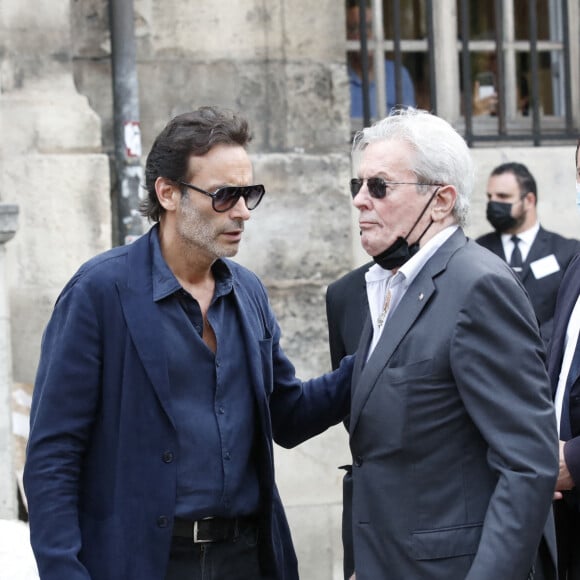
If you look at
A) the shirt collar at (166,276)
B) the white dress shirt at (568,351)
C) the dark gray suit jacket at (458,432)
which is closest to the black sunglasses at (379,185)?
the dark gray suit jacket at (458,432)

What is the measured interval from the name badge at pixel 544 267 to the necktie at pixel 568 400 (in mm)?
2790

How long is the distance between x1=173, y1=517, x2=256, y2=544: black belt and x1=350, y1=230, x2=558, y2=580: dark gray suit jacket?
1.32 ft

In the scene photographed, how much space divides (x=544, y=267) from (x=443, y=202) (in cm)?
353

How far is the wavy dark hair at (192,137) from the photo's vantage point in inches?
136

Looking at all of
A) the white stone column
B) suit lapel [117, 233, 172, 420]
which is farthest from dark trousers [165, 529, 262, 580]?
the white stone column

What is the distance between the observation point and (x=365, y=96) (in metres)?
6.91

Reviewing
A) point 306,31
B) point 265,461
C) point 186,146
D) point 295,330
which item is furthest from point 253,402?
point 306,31

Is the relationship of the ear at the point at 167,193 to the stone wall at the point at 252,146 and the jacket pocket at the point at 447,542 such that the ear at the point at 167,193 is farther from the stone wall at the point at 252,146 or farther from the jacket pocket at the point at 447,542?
the stone wall at the point at 252,146

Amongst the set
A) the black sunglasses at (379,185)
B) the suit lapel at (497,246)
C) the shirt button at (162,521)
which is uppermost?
the black sunglasses at (379,185)

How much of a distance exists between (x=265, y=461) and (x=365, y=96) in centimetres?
379

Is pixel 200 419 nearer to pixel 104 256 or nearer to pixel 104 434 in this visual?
pixel 104 434

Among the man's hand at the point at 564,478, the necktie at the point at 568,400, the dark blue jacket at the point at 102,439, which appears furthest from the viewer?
the necktie at the point at 568,400

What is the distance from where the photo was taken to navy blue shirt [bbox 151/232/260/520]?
3273 mm

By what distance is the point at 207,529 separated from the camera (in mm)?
3305
